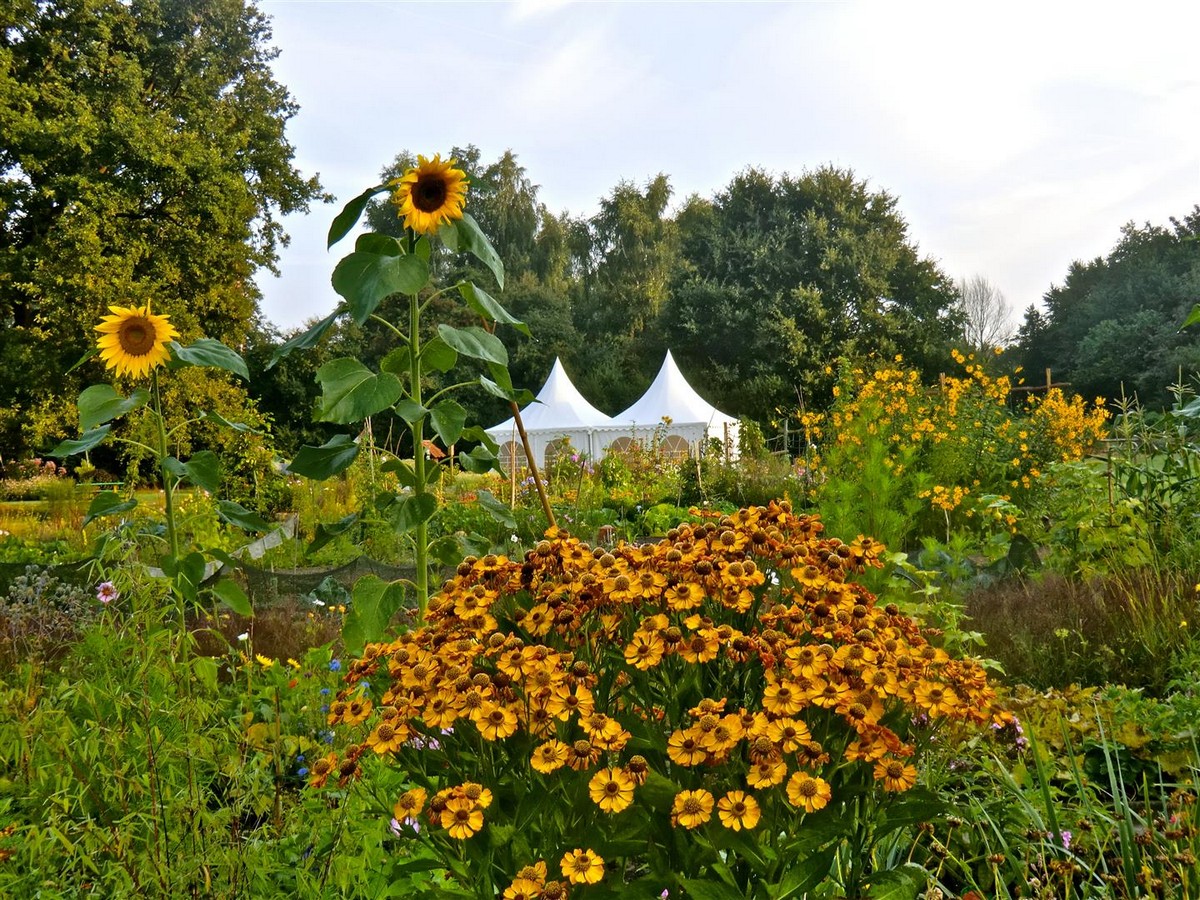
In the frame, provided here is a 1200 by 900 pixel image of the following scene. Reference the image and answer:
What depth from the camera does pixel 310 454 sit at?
222 centimetres

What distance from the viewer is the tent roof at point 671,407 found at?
17250mm

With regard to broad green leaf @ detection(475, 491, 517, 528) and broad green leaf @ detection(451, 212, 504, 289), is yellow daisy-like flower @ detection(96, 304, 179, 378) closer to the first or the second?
broad green leaf @ detection(451, 212, 504, 289)

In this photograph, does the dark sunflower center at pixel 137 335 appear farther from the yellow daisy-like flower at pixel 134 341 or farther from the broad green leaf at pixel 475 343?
the broad green leaf at pixel 475 343

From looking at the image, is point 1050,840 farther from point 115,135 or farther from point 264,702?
point 115,135

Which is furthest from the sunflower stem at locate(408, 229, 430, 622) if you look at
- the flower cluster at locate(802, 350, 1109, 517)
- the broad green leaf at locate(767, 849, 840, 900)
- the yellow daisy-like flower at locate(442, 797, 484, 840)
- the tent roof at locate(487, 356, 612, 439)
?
the tent roof at locate(487, 356, 612, 439)

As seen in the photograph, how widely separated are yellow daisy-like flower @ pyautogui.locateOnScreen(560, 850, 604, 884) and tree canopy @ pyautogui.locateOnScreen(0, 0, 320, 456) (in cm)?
1711

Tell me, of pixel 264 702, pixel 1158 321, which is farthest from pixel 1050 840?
pixel 1158 321

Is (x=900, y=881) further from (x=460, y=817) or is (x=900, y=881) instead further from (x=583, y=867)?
(x=460, y=817)

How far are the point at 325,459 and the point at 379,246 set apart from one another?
535 millimetres

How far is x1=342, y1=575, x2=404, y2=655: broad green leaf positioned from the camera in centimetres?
214

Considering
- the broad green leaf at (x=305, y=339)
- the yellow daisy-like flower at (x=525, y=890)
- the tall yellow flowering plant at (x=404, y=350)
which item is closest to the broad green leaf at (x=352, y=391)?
the tall yellow flowering plant at (x=404, y=350)

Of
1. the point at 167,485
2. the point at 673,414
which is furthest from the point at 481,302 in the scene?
the point at 673,414

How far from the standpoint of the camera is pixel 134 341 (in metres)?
2.57

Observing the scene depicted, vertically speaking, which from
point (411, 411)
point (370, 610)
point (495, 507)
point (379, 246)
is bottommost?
point (370, 610)
